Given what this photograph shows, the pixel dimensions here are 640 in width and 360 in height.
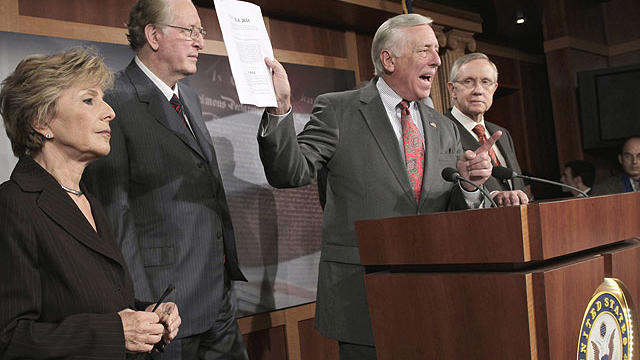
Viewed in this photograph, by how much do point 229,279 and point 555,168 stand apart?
5546 millimetres

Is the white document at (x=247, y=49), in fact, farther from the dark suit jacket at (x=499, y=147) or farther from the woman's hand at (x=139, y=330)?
the dark suit jacket at (x=499, y=147)

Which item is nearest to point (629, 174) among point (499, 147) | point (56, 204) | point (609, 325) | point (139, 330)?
point (499, 147)

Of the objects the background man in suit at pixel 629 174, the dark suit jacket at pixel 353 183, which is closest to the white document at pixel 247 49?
the dark suit jacket at pixel 353 183

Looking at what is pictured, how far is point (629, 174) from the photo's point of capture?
15.8 feet

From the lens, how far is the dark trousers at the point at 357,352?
1.79 meters

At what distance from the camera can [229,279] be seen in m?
2.19

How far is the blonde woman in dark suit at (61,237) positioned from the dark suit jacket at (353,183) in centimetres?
52

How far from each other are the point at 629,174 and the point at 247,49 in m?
4.19

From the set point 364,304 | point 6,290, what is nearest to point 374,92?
point 364,304

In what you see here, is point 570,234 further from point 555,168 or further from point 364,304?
point 555,168

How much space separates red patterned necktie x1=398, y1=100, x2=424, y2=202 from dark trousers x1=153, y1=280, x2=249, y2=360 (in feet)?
2.53

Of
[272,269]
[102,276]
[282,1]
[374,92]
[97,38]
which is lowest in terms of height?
[272,269]

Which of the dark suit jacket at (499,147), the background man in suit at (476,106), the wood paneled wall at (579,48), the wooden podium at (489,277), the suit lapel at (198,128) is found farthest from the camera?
the wood paneled wall at (579,48)

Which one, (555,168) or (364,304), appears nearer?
(364,304)
